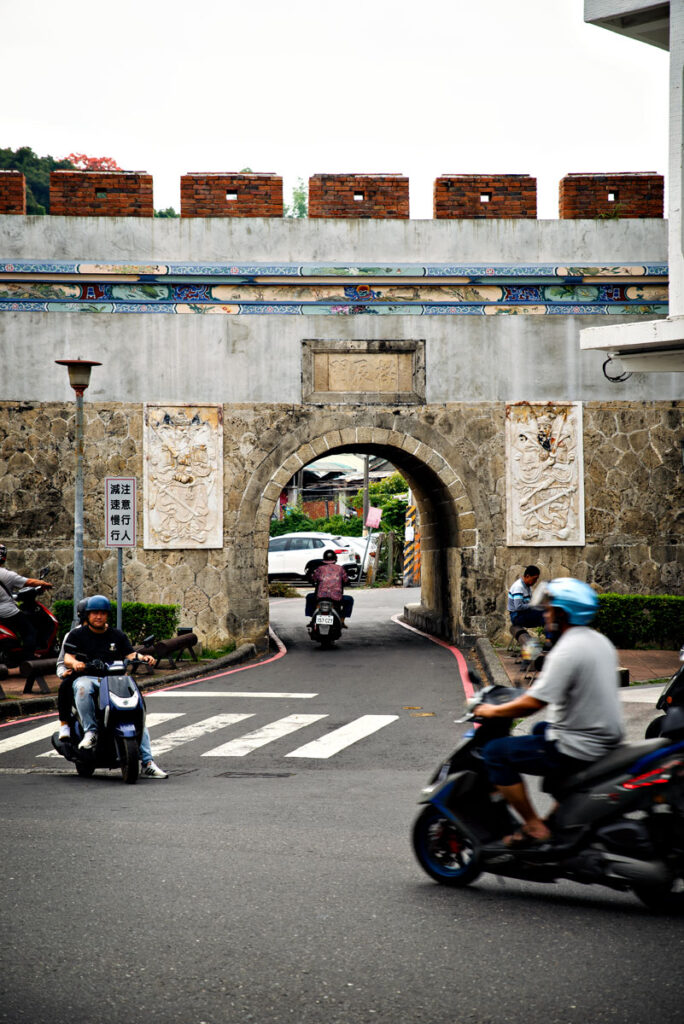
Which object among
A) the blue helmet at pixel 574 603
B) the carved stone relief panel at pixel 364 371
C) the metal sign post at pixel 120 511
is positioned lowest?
the blue helmet at pixel 574 603

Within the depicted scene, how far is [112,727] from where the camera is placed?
9.40m

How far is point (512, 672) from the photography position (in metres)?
15.9

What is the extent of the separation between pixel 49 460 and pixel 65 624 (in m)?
2.88

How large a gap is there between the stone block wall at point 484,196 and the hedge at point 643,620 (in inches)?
274

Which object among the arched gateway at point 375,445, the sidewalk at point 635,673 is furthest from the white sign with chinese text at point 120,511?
the sidewalk at point 635,673

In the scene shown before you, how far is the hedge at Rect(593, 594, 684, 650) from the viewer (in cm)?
1844

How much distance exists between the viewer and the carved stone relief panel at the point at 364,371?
19.8 m

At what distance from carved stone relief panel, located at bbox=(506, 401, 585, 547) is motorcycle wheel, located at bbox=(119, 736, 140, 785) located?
1161 centimetres

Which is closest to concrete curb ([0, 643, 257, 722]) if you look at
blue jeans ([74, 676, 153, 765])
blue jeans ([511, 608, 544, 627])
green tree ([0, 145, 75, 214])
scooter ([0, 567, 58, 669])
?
scooter ([0, 567, 58, 669])

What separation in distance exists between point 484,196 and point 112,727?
45.2 feet

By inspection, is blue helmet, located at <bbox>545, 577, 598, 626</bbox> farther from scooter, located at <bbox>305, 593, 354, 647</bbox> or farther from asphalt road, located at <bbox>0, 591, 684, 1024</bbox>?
scooter, located at <bbox>305, 593, 354, 647</bbox>

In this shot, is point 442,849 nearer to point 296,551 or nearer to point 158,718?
point 158,718

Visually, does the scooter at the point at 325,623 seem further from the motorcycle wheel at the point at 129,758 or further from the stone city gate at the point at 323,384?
the motorcycle wheel at the point at 129,758

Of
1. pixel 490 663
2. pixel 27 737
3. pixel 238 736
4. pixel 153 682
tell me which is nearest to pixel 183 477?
pixel 153 682
